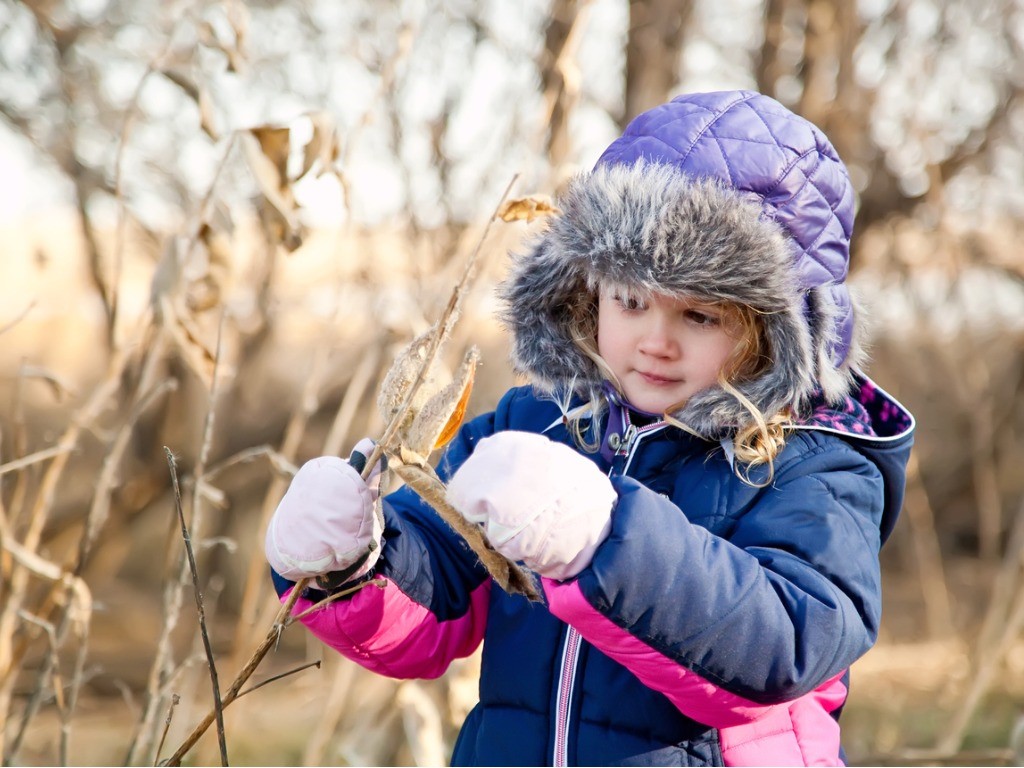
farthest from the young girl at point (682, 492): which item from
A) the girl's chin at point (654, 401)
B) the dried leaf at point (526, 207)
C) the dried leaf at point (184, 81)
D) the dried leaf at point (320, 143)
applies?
the dried leaf at point (184, 81)

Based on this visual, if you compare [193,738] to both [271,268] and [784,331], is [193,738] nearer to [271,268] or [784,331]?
[784,331]

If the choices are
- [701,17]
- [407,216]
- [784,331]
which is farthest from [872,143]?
[784,331]

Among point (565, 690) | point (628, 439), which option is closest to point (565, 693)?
point (565, 690)

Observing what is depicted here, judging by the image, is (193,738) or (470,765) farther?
(470,765)

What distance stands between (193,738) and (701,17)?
3380 mm

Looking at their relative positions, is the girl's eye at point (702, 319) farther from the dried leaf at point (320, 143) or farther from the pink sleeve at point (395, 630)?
A: the dried leaf at point (320, 143)

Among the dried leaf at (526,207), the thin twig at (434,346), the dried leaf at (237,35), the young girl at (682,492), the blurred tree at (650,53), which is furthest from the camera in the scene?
the blurred tree at (650,53)

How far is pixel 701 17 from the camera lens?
3816 millimetres

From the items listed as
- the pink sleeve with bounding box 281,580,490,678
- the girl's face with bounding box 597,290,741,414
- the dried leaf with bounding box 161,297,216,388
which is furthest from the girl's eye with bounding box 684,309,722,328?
the dried leaf with bounding box 161,297,216,388

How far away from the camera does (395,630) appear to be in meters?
1.34

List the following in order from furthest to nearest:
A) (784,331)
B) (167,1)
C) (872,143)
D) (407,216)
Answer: (872,143) → (167,1) → (407,216) → (784,331)

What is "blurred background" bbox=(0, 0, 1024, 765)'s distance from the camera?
1818mm

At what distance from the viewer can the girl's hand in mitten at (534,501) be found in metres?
0.97

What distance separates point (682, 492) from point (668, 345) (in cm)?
18
